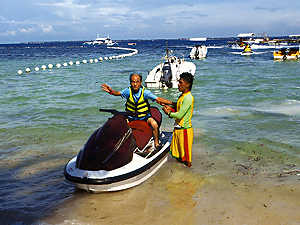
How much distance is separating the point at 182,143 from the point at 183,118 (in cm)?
53

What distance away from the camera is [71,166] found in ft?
14.9

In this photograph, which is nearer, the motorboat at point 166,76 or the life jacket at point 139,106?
the life jacket at point 139,106

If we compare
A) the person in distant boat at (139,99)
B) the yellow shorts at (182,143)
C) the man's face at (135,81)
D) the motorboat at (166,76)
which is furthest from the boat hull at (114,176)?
the motorboat at (166,76)

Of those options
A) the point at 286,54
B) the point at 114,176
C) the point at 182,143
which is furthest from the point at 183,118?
the point at 286,54

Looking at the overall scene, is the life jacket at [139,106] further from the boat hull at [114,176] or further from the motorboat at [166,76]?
the motorboat at [166,76]

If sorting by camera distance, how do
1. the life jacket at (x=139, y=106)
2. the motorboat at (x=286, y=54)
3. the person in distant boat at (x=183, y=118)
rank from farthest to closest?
1. the motorboat at (x=286, y=54)
2. the life jacket at (x=139, y=106)
3. the person in distant boat at (x=183, y=118)

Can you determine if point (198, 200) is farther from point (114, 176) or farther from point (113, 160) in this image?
point (113, 160)

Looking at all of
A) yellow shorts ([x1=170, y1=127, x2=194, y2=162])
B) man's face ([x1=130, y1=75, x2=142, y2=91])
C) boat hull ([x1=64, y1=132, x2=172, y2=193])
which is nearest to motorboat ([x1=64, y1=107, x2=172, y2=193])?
boat hull ([x1=64, y1=132, x2=172, y2=193])

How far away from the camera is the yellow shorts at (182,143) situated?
5.11m

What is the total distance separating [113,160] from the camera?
4.40 m

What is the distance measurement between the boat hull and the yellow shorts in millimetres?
552

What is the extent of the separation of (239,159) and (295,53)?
1359 inches

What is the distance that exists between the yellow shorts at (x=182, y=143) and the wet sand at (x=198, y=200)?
18.2 inches

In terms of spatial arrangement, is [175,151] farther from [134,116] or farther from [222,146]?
[222,146]
